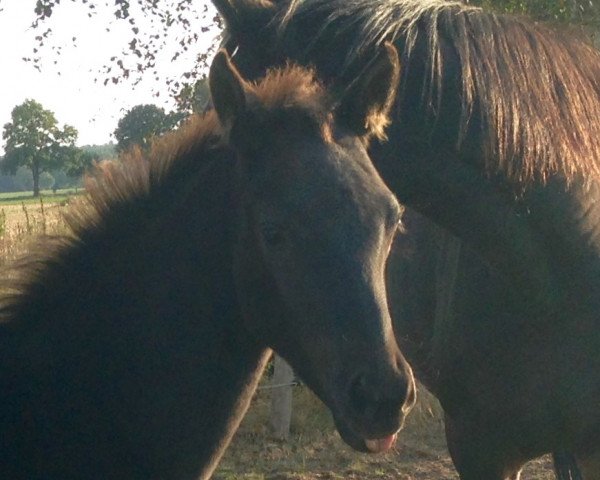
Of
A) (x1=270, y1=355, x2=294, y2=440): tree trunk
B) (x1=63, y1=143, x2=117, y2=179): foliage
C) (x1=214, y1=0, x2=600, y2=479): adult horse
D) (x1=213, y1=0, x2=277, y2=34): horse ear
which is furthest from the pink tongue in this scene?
(x1=270, y1=355, x2=294, y2=440): tree trunk

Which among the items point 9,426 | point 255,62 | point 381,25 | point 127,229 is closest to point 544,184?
point 381,25

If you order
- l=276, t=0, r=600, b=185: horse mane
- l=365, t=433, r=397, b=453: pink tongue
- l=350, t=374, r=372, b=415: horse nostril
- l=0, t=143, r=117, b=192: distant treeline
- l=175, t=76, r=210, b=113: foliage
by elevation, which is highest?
l=276, t=0, r=600, b=185: horse mane

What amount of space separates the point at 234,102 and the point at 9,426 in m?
1.06

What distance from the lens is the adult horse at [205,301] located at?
2.50 meters

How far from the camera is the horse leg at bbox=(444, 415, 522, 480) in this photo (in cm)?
378

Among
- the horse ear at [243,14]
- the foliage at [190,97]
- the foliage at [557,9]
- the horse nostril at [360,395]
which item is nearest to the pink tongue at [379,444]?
the horse nostril at [360,395]

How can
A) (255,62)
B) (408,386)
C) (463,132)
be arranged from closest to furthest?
(408,386)
(463,132)
(255,62)

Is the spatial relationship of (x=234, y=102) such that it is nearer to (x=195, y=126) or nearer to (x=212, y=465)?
(x=195, y=126)

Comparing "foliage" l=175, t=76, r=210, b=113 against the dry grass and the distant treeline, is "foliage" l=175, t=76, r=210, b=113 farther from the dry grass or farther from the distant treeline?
the distant treeline

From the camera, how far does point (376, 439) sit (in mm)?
2502

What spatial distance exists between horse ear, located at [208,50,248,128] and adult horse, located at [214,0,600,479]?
0.65 metres

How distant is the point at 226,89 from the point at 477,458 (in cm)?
193

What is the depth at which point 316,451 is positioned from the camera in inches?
262

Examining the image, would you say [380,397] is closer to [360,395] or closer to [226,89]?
[360,395]
